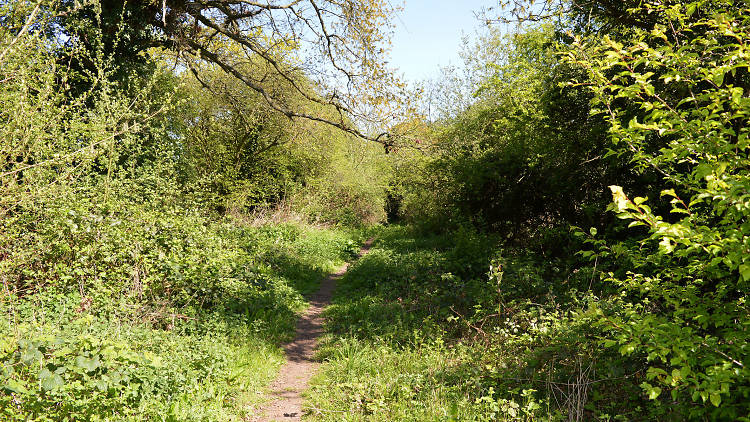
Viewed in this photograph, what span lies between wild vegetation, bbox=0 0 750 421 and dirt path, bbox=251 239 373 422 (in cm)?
20

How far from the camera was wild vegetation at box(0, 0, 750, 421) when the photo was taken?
321 cm

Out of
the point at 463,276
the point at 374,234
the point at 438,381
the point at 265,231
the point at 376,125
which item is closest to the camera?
the point at 438,381

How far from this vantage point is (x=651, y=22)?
6.24 metres

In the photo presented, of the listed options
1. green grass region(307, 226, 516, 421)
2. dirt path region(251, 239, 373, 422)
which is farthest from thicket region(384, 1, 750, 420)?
dirt path region(251, 239, 373, 422)

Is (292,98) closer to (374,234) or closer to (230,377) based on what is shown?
(374,234)

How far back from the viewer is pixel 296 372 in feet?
20.1

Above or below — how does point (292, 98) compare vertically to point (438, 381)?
above

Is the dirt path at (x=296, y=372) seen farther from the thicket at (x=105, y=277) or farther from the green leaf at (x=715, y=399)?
the green leaf at (x=715, y=399)

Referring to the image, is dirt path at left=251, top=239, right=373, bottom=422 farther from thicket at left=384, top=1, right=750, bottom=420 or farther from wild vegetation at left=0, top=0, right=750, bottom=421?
thicket at left=384, top=1, right=750, bottom=420

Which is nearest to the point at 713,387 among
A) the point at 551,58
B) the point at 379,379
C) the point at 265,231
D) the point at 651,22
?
the point at 379,379

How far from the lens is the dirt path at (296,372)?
4.90 meters

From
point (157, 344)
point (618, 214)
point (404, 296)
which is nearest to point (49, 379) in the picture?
point (157, 344)

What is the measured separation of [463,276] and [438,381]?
4490mm

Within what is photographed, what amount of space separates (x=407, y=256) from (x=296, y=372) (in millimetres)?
6551
